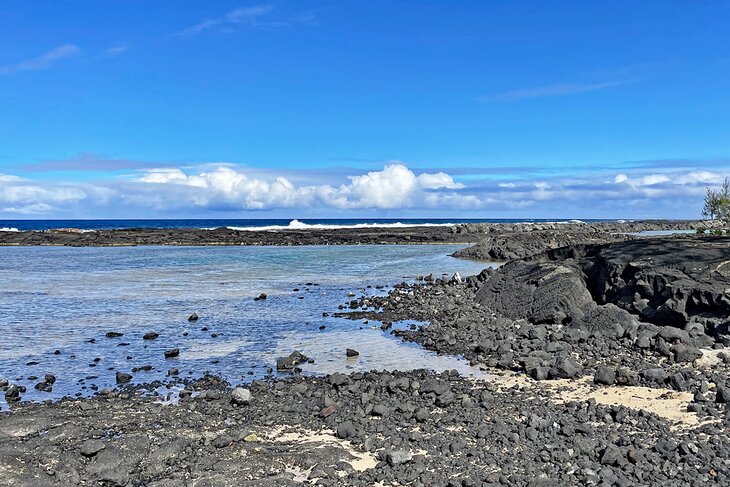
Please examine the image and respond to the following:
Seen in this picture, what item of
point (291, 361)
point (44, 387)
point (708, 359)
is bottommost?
point (44, 387)

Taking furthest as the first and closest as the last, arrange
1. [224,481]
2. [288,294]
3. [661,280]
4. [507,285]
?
[288,294] → [507,285] → [661,280] → [224,481]

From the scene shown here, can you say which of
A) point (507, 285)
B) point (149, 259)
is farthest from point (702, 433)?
point (149, 259)

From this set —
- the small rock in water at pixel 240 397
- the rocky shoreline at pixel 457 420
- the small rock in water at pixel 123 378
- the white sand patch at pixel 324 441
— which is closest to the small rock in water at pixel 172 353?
the small rock in water at pixel 123 378

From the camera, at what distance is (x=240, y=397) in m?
10.7

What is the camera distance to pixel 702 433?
873 centimetres

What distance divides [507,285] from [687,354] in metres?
8.79

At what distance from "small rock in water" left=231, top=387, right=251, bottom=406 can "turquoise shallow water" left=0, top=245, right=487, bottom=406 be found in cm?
176

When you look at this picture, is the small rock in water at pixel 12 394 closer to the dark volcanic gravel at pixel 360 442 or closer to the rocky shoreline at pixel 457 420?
the rocky shoreline at pixel 457 420

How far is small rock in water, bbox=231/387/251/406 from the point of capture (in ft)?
35.1

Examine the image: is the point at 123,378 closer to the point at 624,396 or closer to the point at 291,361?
the point at 291,361

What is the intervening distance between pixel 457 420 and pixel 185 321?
12908 mm

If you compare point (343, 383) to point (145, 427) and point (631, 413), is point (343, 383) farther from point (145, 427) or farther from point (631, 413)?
point (631, 413)

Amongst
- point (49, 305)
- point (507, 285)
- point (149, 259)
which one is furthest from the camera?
point (149, 259)

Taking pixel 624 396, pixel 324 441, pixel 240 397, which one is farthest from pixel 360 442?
pixel 624 396
